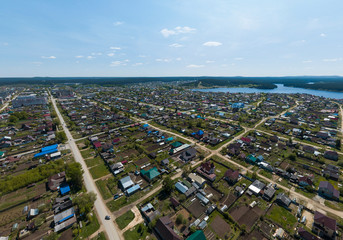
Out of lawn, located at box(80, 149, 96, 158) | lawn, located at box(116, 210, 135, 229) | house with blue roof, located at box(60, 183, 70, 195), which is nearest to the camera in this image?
lawn, located at box(116, 210, 135, 229)

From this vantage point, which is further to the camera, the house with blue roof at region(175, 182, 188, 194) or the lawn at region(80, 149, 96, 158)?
the lawn at region(80, 149, 96, 158)

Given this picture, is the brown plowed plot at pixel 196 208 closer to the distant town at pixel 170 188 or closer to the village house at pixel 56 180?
the distant town at pixel 170 188

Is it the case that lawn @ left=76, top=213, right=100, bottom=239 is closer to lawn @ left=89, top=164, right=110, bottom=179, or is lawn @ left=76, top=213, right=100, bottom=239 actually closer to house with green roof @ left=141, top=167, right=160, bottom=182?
lawn @ left=89, top=164, right=110, bottom=179

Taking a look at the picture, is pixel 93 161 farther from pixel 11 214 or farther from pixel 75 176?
pixel 11 214

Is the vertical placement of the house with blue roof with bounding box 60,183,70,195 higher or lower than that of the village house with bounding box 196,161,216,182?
lower

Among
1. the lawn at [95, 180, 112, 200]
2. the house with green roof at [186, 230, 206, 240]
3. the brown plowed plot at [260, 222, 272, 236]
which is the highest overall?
the house with green roof at [186, 230, 206, 240]

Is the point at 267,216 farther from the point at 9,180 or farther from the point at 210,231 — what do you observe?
A: the point at 9,180

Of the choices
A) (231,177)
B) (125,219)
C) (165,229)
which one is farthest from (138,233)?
(231,177)

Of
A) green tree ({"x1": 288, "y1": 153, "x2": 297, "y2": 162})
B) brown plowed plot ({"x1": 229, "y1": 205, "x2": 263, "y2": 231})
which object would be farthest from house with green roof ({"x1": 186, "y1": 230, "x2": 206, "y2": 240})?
green tree ({"x1": 288, "y1": 153, "x2": 297, "y2": 162})

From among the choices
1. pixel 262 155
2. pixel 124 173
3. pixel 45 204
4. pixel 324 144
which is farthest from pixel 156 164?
pixel 324 144
